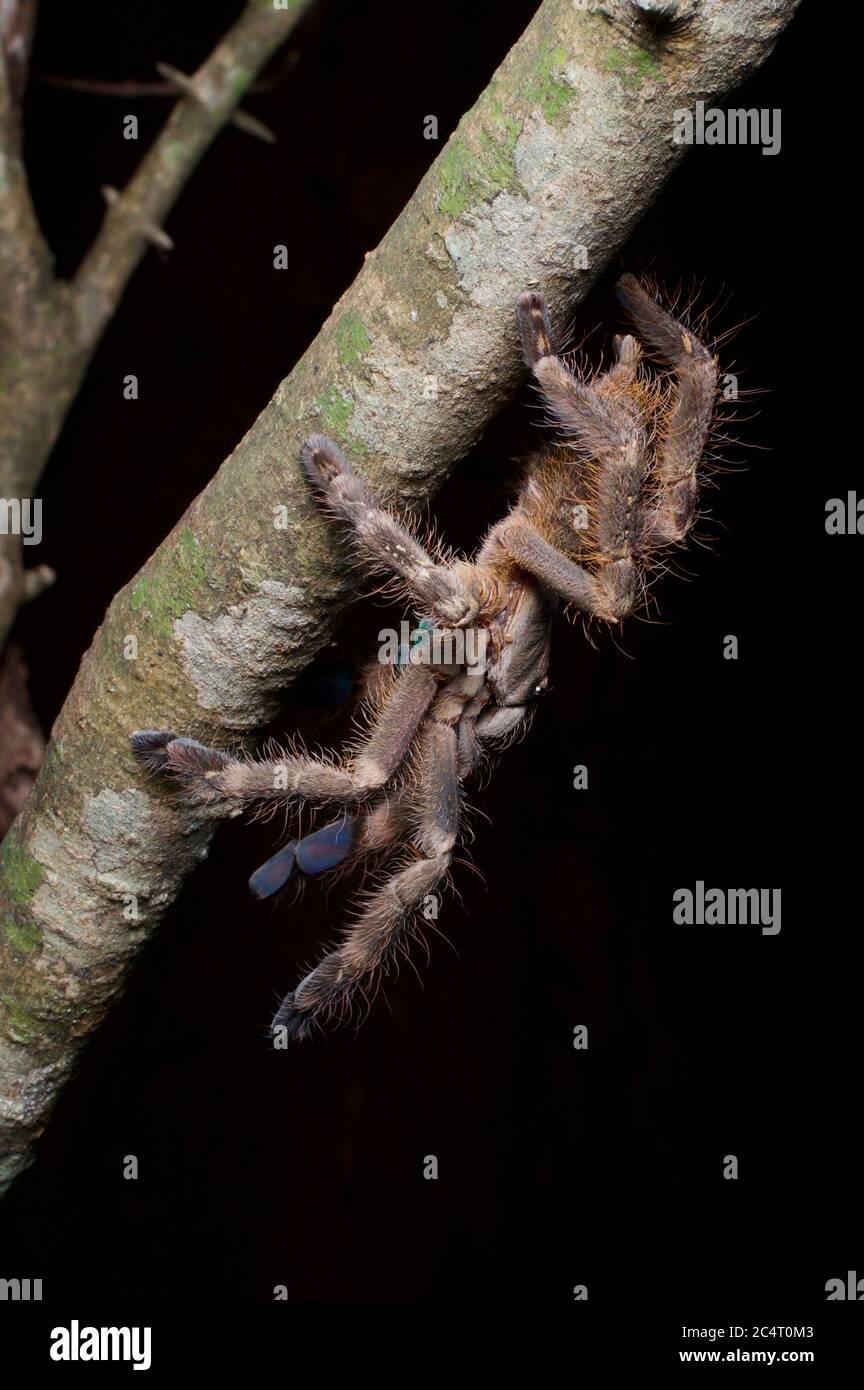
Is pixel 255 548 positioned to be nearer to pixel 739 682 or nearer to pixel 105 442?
pixel 105 442

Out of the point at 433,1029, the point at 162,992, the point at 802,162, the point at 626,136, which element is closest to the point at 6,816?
the point at 162,992

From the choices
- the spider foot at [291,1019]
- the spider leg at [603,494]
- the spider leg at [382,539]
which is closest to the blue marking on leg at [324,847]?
the spider foot at [291,1019]

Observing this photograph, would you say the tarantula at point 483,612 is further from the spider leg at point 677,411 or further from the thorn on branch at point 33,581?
the thorn on branch at point 33,581
